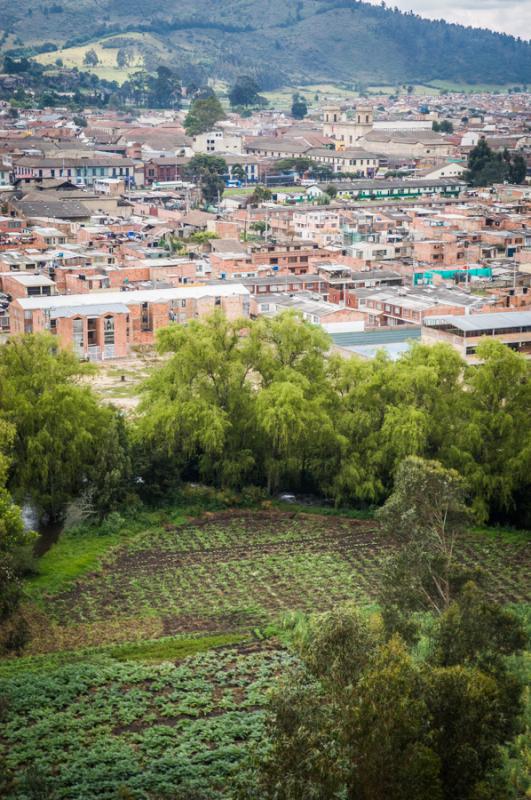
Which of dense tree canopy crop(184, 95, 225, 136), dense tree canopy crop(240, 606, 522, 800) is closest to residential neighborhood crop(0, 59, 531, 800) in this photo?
dense tree canopy crop(240, 606, 522, 800)

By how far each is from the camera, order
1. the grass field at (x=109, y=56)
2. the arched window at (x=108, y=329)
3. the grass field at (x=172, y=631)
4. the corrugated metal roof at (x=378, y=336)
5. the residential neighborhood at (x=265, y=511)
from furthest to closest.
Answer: the grass field at (x=109, y=56), the arched window at (x=108, y=329), the corrugated metal roof at (x=378, y=336), the grass field at (x=172, y=631), the residential neighborhood at (x=265, y=511)

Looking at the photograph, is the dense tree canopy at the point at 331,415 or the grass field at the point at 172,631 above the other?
the dense tree canopy at the point at 331,415

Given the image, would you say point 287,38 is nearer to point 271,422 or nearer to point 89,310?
point 89,310

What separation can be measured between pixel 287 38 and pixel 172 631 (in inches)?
3928

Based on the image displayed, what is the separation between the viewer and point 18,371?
42.3 ft

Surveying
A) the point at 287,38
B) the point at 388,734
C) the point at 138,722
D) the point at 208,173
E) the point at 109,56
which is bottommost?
the point at 138,722

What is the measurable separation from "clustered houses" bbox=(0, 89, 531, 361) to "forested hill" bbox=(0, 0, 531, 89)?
3717cm

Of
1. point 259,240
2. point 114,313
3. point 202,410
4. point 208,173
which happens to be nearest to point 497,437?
point 202,410

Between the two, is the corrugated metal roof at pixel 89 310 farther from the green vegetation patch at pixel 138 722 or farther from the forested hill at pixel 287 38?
the forested hill at pixel 287 38

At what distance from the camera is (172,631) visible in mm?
9859

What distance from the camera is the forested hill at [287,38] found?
294ft

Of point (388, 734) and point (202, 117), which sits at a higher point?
point (202, 117)

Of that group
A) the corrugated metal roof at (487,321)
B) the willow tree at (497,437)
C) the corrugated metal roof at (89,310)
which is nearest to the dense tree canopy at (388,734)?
the willow tree at (497,437)

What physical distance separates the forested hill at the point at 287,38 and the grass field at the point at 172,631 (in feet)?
239
